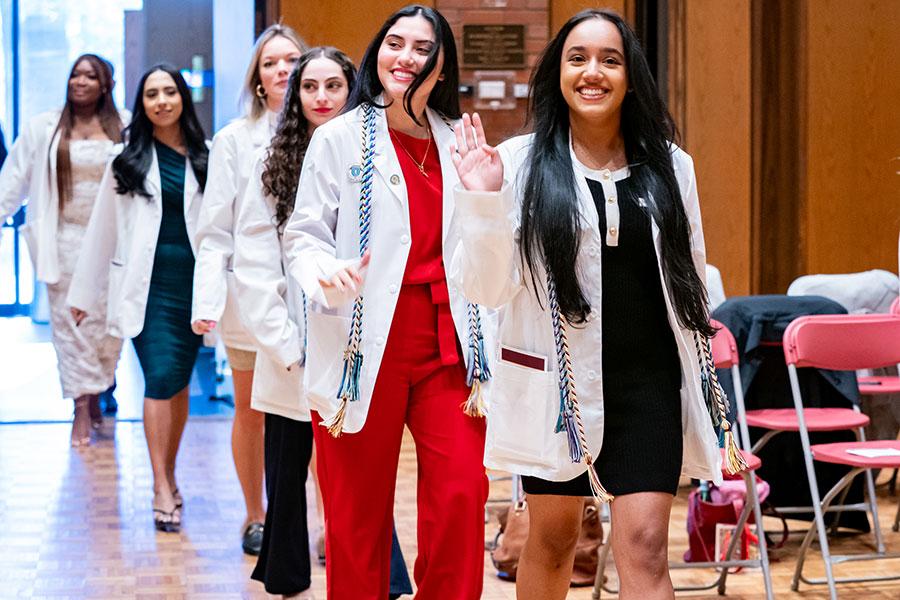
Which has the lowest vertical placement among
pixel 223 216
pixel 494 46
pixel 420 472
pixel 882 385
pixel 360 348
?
pixel 882 385

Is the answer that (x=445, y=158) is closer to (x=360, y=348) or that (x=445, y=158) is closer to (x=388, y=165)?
(x=388, y=165)

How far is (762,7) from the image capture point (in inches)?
373

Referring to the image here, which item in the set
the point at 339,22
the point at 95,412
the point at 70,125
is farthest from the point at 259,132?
the point at 339,22

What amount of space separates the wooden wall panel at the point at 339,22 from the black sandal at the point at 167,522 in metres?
4.30

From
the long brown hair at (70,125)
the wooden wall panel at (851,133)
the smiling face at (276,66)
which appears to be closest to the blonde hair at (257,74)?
the smiling face at (276,66)

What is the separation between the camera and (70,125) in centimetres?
725

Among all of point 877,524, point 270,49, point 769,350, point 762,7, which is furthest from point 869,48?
point 270,49

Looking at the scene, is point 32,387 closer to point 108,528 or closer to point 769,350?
point 108,528

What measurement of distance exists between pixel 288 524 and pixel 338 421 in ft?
3.73

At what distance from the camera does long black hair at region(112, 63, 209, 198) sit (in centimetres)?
566

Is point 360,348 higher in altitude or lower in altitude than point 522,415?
higher

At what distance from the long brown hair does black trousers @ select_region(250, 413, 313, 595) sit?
3.38 metres

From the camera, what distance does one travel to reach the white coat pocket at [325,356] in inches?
125

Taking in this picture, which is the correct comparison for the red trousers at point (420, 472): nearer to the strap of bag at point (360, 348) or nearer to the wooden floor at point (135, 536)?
the strap of bag at point (360, 348)
